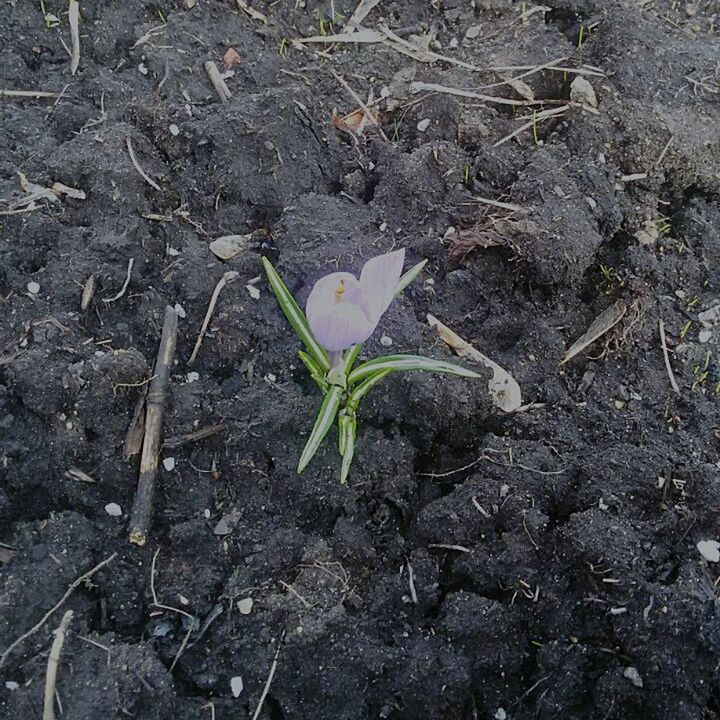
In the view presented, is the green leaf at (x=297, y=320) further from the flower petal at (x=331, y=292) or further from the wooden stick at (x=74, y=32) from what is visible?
the wooden stick at (x=74, y=32)

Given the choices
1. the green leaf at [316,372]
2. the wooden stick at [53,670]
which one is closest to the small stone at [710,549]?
the green leaf at [316,372]

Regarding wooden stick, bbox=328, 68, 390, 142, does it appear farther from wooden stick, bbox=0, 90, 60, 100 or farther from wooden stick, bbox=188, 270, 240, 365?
A: wooden stick, bbox=0, 90, 60, 100

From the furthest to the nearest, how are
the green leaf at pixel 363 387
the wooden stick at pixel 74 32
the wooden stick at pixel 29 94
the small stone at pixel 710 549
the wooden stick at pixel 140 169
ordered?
the wooden stick at pixel 74 32 → the wooden stick at pixel 29 94 → the wooden stick at pixel 140 169 → the green leaf at pixel 363 387 → the small stone at pixel 710 549

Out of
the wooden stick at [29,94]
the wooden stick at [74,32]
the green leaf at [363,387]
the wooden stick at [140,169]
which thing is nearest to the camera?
the green leaf at [363,387]

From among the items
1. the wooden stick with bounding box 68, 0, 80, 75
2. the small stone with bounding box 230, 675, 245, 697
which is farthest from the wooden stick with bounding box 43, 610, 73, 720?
the wooden stick with bounding box 68, 0, 80, 75

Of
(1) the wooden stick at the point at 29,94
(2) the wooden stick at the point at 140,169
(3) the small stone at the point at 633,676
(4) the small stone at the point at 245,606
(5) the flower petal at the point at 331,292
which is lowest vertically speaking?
(3) the small stone at the point at 633,676

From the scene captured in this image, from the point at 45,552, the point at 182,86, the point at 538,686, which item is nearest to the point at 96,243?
the point at 182,86

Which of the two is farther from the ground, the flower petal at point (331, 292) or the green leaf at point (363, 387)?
the flower petal at point (331, 292)

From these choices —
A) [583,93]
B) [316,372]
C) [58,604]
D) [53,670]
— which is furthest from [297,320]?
[583,93]
